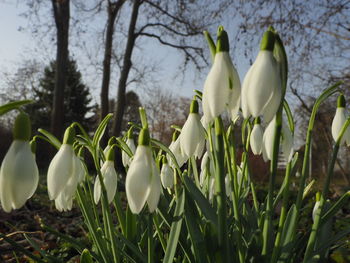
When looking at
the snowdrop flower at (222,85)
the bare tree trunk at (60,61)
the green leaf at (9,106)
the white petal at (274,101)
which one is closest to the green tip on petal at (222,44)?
the snowdrop flower at (222,85)

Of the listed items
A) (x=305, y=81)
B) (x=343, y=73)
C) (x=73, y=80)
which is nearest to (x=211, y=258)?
(x=305, y=81)

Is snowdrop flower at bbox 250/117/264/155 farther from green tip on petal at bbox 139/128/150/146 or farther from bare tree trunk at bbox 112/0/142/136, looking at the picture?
bare tree trunk at bbox 112/0/142/136

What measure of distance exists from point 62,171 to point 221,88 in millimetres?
505

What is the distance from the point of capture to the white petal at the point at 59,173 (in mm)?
921

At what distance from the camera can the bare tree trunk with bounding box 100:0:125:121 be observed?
409 inches

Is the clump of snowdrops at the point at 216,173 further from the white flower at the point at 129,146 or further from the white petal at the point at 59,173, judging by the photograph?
the white flower at the point at 129,146

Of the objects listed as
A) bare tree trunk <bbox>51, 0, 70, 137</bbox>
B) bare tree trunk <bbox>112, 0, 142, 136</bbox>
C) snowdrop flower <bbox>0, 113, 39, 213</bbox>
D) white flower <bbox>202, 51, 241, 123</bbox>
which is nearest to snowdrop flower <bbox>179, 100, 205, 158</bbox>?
white flower <bbox>202, 51, 241, 123</bbox>

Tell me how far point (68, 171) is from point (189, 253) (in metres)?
0.51

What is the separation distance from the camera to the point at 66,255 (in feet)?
6.50

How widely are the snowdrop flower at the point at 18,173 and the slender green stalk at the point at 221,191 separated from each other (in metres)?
0.45

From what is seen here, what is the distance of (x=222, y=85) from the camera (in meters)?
0.75

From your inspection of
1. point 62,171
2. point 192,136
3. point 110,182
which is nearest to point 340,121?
point 192,136

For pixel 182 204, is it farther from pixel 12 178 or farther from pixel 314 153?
pixel 314 153

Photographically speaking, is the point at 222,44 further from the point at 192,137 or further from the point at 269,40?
the point at 192,137
